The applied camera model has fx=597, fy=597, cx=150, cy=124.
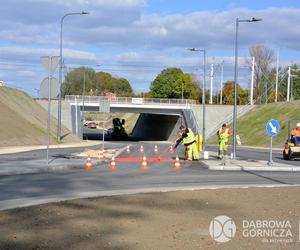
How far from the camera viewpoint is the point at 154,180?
17.2 meters

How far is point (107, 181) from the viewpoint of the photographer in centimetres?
1680

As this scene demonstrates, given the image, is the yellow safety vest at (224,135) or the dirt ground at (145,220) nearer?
the dirt ground at (145,220)

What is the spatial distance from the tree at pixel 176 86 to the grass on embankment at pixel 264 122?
41473 mm

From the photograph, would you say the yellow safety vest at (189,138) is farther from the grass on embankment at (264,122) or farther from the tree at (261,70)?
the tree at (261,70)

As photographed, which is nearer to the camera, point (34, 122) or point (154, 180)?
point (154, 180)

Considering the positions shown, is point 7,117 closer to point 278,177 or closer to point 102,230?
point 278,177

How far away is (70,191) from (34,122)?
4311cm

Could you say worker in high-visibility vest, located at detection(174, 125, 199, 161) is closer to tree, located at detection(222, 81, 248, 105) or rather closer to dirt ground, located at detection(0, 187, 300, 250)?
dirt ground, located at detection(0, 187, 300, 250)

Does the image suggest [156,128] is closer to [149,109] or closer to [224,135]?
[149,109]

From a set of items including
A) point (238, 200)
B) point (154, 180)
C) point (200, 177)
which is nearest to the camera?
point (238, 200)

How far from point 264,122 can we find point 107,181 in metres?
58.6

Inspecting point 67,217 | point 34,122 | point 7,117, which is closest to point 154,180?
point 67,217

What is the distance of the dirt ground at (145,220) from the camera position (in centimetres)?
788

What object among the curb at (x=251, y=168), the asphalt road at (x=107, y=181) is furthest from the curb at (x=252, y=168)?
the asphalt road at (x=107, y=181)
